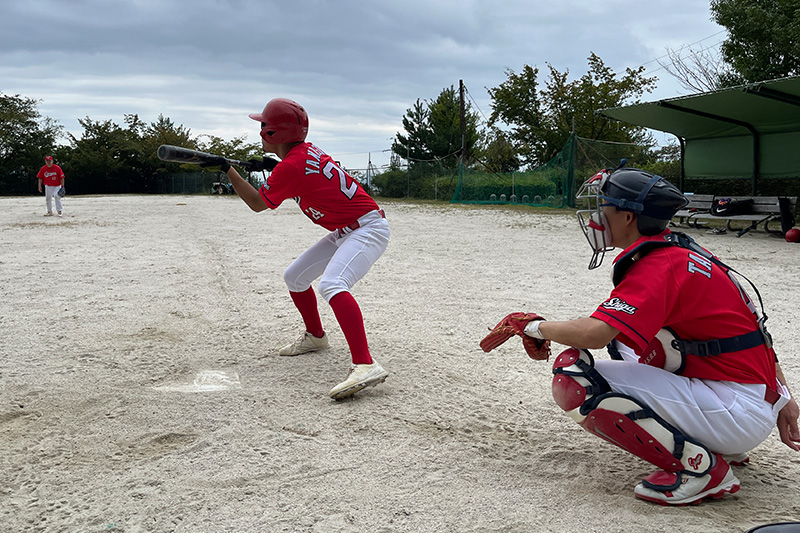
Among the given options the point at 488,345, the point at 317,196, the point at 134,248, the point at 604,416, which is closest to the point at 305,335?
the point at 317,196

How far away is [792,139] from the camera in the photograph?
16469 mm

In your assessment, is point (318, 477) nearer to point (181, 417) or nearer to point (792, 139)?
point (181, 417)

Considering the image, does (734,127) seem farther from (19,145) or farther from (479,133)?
(19,145)

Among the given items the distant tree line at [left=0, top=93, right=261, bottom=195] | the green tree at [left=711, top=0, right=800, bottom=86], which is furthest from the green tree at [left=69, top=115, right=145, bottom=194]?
the green tree at [left=711, top=0, right=800, bottom=86]

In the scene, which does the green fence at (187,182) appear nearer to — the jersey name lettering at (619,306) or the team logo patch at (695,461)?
the jersey name lettering at (619,306)

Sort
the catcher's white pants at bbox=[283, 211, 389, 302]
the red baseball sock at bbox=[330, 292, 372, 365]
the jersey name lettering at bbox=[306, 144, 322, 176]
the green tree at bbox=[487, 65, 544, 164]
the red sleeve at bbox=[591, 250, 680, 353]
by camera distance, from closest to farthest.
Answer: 1. the red sleeve at bbox=[591, 250, 680, 353]
2. the red baseball sock at bbox=[330, 292, 372, 365]
3. the catcher's white pants at bbox=[283, 211, 389, 302]
4. the jersey name lettering at bbox=[306, 144, 322, 176]
5. the green tree at bbox=[487, 65, 544, 164]

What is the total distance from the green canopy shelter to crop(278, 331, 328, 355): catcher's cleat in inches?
486

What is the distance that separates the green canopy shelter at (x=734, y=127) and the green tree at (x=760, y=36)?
6.96m

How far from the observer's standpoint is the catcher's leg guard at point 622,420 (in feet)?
8.55

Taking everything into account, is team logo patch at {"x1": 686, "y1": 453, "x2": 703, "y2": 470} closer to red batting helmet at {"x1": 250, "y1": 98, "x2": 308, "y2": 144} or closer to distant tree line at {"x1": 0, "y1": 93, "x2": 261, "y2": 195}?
red batting helmet at {"x1": 250, "y1": 98, "x2": 308, "y2": 144}

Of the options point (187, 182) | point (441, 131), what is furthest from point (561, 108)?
point (187, 182)

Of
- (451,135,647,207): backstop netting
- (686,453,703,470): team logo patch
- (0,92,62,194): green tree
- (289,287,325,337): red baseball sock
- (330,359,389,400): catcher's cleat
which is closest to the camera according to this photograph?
(686,453,703,470): team logo patch

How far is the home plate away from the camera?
4.21m

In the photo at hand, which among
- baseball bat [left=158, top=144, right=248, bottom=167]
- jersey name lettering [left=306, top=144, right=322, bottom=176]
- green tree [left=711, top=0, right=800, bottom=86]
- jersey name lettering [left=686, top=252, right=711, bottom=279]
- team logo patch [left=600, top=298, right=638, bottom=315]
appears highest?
green tree [left=711, top=0, right=800, bottom=86]
